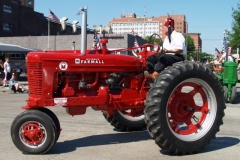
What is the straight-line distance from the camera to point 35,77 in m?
5.59

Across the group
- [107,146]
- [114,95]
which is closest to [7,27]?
[114,95]

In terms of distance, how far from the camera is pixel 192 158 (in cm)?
545

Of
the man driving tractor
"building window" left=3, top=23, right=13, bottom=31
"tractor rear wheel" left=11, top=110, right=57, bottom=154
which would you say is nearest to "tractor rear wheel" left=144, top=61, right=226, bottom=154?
the man driving tractor

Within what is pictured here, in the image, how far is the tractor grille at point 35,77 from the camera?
554 cm

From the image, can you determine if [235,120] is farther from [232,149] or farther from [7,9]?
[7,9]

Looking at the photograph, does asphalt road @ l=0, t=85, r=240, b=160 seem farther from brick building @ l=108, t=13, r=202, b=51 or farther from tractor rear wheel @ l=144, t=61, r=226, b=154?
brick building @ l=108, t=13, r=202, b=51

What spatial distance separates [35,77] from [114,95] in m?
1.31

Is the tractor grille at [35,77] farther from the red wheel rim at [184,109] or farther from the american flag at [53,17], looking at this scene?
the american flag at [53,17]

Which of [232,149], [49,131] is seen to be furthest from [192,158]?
[49,131]

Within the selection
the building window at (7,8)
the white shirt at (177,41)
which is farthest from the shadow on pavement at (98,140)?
the building window at (7,8)

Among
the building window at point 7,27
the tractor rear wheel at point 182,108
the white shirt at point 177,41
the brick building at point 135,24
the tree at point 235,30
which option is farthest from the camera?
the brick building at point 135,24

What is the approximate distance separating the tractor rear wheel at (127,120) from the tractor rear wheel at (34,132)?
71.8 inches

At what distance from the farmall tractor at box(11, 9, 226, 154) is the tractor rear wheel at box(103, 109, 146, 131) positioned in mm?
918

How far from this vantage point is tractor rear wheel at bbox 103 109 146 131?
279 inches
